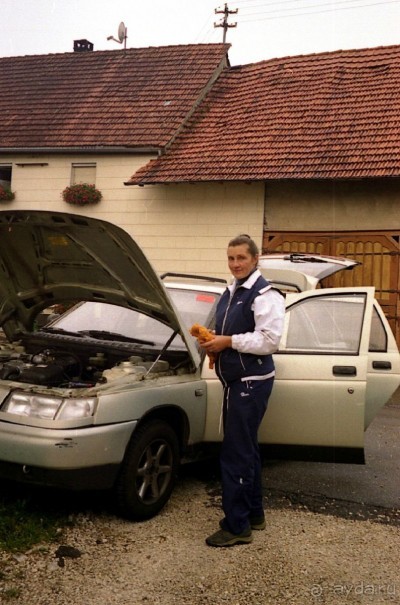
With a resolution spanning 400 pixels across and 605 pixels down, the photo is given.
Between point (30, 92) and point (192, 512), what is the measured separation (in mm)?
15420

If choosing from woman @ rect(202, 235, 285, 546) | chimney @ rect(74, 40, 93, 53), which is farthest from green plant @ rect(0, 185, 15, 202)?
woman @ rect(202, 235, 285, 546)

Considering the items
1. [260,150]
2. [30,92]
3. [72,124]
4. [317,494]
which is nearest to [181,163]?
[260,150]

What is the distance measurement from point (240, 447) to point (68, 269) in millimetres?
1997

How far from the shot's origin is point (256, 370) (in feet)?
12.1

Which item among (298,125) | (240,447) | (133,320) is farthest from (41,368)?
(298,125)

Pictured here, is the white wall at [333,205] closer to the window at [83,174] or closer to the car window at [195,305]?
the window at [83,174]

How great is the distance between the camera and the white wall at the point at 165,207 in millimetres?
13609

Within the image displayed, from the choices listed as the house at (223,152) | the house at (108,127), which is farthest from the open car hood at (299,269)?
the house at (108,127)

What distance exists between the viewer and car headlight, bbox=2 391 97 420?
3662 mm

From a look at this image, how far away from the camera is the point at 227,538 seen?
3.72m

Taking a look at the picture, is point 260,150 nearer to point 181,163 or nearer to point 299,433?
point 181,163

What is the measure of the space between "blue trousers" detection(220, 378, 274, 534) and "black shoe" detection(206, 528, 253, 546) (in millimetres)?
28

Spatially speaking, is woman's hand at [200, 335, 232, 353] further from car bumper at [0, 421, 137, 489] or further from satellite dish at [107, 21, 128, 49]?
satellite dish at [107, 21, 128, 49]

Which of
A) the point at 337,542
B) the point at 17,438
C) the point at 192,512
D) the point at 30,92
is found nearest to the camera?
the point at 17,438
